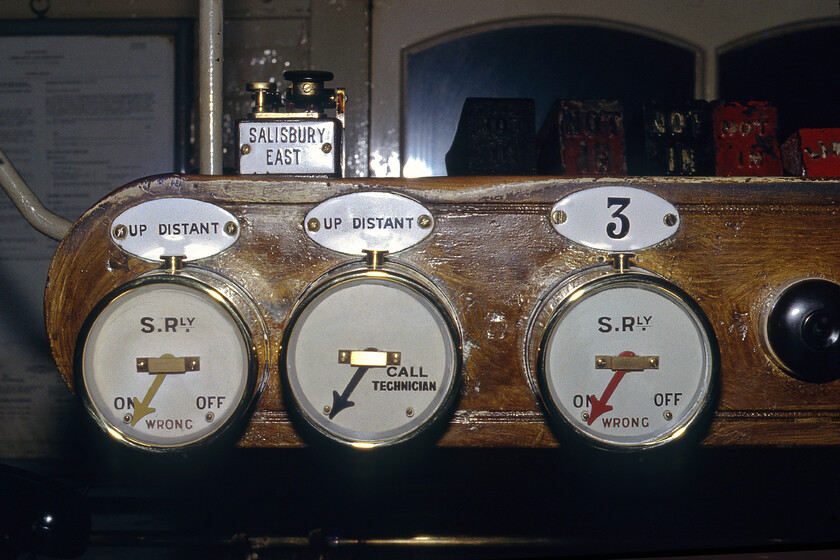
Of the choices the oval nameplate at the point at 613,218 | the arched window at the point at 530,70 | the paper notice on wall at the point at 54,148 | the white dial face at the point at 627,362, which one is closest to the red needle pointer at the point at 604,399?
the white dial face at the point at 627,362

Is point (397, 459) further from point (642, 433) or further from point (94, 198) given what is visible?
point (94, 198)

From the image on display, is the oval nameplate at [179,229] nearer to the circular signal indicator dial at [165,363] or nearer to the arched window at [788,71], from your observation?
the circular signal indicator dial at [165,363]

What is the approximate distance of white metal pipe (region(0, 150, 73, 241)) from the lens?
4.20 ft

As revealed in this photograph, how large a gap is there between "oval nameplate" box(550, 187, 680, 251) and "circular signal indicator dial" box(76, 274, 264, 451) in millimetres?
693

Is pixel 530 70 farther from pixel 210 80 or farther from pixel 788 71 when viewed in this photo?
pixel 210 80

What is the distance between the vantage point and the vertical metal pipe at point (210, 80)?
137cm

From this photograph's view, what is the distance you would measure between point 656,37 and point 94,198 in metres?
1.97

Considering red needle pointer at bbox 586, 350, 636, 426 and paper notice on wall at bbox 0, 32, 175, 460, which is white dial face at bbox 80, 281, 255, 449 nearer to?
red needle pointer at bbox 586, 350, 636, 426

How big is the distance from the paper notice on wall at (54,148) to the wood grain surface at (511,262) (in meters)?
0.86

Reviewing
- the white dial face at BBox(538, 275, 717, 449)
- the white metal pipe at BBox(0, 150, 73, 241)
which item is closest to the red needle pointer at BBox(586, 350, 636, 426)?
the white dial face at BBox(538, 275, 717, 449)

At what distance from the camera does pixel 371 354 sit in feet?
3.60

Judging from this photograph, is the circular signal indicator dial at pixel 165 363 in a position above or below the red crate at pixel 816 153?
below

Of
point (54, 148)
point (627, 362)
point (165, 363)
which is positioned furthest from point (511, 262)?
point (54, 148)

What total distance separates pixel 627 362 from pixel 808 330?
0.37 metres
